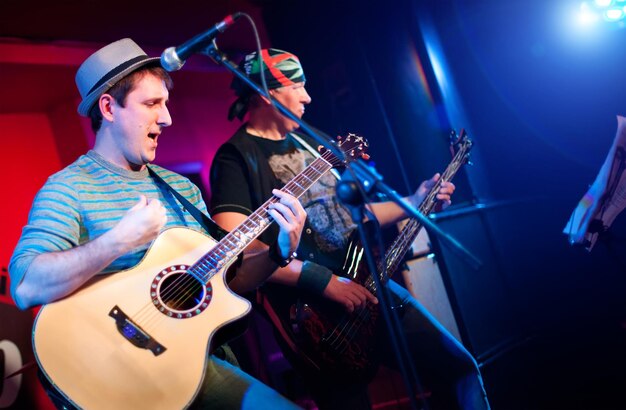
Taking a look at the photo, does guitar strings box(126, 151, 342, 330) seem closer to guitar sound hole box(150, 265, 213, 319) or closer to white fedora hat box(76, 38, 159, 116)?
guitar sound hole box(150, 265, 213, 319)

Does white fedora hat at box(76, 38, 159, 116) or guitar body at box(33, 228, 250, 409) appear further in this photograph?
white fedora hat at box(76, 38, 159, 116)

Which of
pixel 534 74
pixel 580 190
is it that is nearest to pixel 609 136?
pixel 580 190

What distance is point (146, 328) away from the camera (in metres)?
1.86

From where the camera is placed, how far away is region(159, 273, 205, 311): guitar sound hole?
6.52ft

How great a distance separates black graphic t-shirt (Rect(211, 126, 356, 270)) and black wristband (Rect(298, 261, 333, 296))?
166 millimetres

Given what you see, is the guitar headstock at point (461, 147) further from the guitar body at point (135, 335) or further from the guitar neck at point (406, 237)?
the guitar body at point (135, 335)

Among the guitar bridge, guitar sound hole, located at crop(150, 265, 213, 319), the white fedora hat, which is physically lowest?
the guitar bridge

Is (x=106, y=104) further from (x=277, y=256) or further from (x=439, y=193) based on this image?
(x=439, y=193)

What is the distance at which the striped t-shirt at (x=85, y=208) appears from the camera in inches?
74.2

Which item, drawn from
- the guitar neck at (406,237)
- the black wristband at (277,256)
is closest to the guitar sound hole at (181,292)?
the black wristband at (277,256)

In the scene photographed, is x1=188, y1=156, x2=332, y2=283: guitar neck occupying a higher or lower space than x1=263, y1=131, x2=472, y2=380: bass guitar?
higher

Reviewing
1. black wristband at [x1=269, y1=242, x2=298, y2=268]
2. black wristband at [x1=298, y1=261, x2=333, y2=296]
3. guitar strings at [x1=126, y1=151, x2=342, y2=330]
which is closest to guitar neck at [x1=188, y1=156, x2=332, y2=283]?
guitar strings at [x1=126, y1=151, x2=342, y2=330]

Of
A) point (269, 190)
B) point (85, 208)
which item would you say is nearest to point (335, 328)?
point (269, 190)

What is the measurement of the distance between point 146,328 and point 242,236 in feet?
2.02
